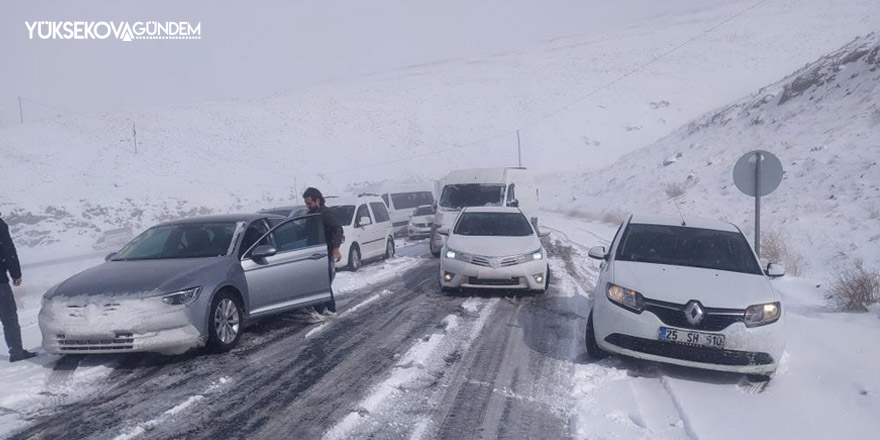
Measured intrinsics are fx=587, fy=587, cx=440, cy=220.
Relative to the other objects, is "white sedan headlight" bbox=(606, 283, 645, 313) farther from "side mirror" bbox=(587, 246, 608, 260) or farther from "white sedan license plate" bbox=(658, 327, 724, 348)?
"side mirror" bbox=(587, 246, 608, 260)

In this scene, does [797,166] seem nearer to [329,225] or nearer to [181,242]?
[329,225]

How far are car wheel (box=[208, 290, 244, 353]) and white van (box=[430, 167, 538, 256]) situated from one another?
30.6 ft

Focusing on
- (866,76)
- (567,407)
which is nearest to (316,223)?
(567,407)

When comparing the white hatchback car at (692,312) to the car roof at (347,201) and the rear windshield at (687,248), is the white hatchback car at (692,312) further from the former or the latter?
the car roof at (347,201)

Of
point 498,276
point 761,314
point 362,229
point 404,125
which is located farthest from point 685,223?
point 404,125

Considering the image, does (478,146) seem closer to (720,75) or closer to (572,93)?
(572,93)

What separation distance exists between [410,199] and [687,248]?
62.8 ft

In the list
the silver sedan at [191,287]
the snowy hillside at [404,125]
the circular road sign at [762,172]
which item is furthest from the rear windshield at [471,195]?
the snowy hillside at [404,125]

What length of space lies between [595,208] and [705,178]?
8.87 metres

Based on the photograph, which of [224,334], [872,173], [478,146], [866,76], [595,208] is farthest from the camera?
[478,146]

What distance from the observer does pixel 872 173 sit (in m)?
17.5

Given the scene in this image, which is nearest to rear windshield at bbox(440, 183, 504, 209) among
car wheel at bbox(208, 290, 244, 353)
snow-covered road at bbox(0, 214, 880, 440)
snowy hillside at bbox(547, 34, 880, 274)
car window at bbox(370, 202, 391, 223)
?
car window at bbox(370, 202, 391, 223)

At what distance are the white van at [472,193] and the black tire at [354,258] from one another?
2.44m

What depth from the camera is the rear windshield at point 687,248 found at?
6949 mm
